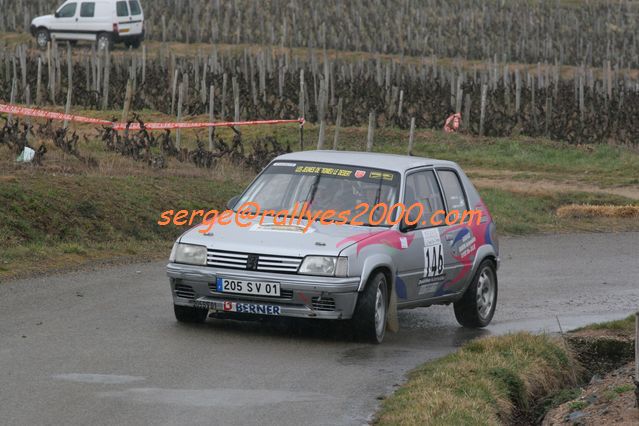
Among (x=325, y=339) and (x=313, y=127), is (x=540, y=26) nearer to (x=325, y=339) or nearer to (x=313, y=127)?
(x=313, y=127)

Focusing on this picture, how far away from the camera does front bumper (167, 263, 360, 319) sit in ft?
38.8

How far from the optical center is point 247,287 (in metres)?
11.9

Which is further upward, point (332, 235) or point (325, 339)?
point (332, 235)

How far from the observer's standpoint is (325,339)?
12.5 meters

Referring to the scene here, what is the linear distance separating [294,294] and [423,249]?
5.50 feet

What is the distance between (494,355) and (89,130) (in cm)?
2488

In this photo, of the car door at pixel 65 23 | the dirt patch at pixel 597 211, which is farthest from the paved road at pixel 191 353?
the car door at pixel 65 23

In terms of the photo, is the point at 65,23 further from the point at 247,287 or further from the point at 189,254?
the point at 247,287

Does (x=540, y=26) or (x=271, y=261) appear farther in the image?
(x=540, y=26)

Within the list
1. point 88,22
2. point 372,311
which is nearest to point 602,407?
point 372,311

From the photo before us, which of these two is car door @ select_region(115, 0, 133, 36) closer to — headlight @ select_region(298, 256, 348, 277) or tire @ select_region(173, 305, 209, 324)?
tire @ select_region(173, 305, 209, 324)

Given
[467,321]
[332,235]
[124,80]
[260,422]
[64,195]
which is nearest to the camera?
[260,422]

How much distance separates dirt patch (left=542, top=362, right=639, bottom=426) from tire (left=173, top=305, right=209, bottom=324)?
351 centimetres

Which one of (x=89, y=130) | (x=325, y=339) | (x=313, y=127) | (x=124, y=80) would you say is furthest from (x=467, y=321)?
(x=124, y=80)
